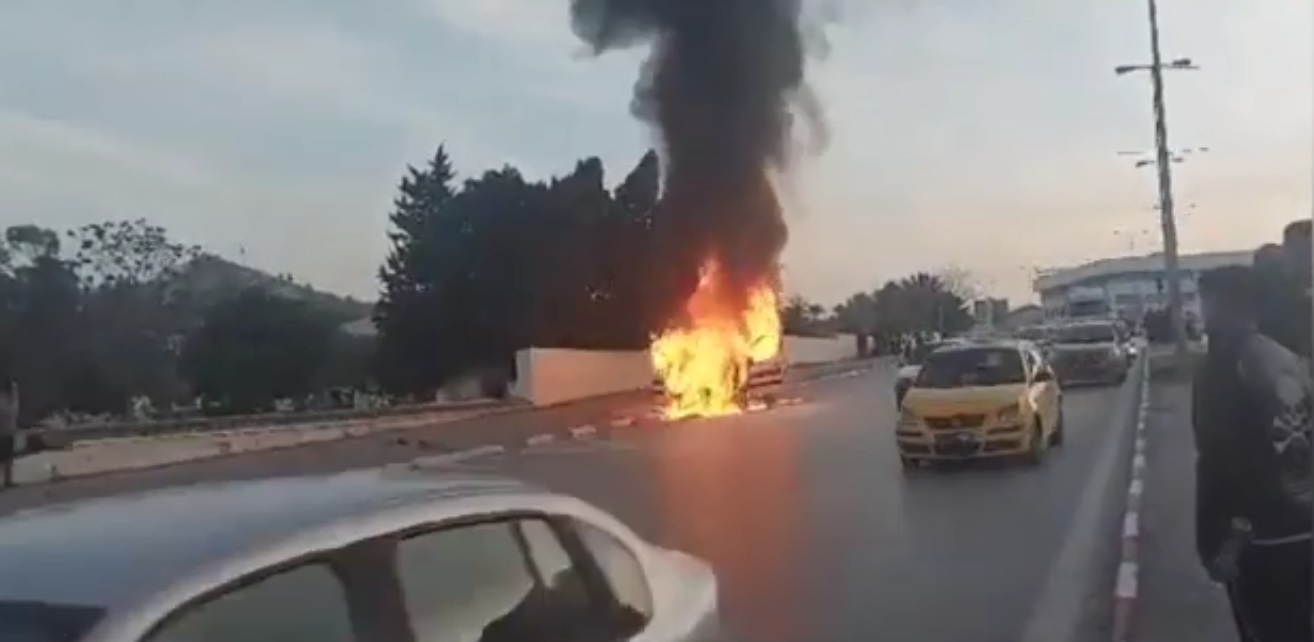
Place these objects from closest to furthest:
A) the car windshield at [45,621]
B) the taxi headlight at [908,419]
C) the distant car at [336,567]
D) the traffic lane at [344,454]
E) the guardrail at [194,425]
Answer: the car windshield at [45,621]
the distant car at [336,567]
the taxi headlight at [908,419]
the traffic lane at [344,454]
the guardrail at [194,425]

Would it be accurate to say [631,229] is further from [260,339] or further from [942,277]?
[942,277]

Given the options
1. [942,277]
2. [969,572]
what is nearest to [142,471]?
[969,572]

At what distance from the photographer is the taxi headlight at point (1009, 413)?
796 inches

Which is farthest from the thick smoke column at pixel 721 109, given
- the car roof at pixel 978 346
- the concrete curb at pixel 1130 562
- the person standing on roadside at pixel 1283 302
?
the person standing on roadside at pixel 1283 302

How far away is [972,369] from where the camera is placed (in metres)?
21.7

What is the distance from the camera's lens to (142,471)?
23.1 meters

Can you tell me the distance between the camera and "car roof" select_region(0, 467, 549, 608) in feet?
10.6

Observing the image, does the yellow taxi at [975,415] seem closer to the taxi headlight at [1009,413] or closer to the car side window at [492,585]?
the taxi headlight at [1009,413]

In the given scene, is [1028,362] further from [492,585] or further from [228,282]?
[228,282]

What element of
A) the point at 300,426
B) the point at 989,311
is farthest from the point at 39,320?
the point at 989,311

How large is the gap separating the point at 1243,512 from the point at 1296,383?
427mm

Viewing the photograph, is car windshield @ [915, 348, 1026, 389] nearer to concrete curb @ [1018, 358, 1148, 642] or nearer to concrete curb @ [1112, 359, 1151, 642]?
concrete curb @ [1018, 358, 1148, 642]

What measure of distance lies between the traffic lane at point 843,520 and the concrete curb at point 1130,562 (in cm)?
52

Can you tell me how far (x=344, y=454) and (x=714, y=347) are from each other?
16935 mm
